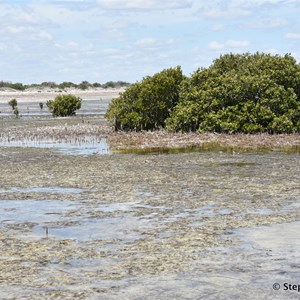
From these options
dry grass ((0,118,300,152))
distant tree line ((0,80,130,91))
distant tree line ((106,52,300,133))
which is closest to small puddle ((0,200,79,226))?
dry grass ((0,118,300,152))

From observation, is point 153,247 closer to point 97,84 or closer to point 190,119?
point 190,119

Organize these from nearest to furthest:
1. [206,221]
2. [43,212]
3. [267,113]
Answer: [206,221], [43,212], [267,113]

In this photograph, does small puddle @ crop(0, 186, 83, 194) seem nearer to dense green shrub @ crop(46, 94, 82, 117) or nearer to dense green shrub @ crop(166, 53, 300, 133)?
dense green shrub @ crop(166, 53, 300, 133)

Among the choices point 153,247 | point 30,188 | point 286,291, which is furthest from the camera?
point 30,188

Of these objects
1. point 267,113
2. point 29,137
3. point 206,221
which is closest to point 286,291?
point 206,221

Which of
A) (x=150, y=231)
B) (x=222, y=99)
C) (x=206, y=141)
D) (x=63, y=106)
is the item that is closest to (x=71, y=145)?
(x=206, y=141)

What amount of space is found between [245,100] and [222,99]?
1.48 m

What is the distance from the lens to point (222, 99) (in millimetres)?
39000

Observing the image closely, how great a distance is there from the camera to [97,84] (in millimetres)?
171875

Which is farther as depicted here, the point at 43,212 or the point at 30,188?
the point at 30,188

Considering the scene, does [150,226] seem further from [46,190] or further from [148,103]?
[148,103]

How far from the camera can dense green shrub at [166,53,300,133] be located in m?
37.7

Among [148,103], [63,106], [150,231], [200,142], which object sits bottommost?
[150,231]

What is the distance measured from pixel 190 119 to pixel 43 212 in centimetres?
2405
